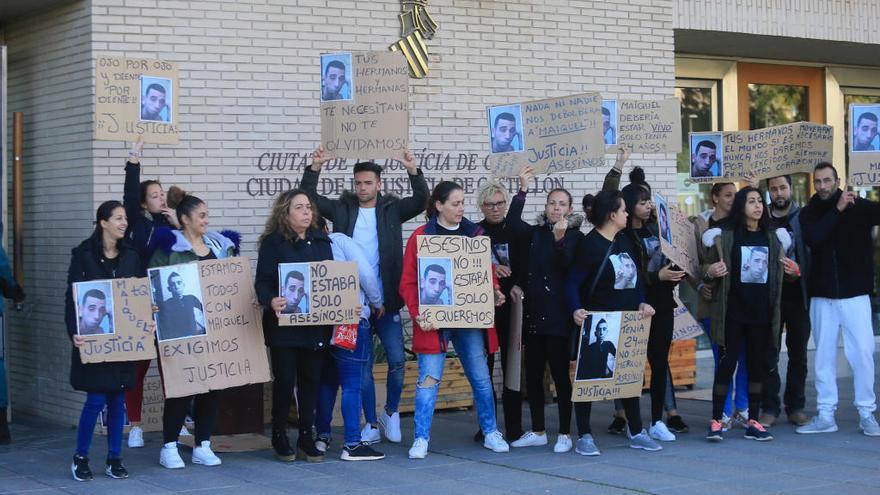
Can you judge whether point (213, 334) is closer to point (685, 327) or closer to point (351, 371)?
point (351, 371)

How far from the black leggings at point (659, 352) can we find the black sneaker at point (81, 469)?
13.3 ft

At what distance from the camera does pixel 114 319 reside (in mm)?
7785

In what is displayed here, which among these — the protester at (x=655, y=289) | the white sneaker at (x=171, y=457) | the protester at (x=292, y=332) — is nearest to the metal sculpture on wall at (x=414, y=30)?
the protester at (x=655, y=289)

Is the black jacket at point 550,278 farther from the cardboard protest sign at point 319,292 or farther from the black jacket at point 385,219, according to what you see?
the cardboard protest sign at point 319,292

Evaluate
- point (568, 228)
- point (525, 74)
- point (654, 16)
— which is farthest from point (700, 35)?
point (568, 228)

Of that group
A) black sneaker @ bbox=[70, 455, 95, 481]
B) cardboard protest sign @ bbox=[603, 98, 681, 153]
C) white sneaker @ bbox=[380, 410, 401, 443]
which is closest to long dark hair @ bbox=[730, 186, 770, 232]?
cardboard protest sign @ bbox=[603, 98, 681, 153]

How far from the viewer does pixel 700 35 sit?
13211mm

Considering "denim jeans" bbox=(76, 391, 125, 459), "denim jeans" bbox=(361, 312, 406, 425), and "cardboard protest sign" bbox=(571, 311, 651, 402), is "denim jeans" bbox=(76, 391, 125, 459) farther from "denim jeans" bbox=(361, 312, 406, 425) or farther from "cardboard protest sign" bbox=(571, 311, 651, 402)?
"cardboard protest sign" bbox=(571, 311, 651, 402)

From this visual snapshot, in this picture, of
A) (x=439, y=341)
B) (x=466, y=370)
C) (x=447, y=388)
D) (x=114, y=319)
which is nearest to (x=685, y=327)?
(x=447, y=388)

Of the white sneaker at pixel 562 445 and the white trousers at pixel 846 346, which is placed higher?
the white trousers at pixel 846 346

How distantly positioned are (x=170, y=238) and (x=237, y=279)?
532mm

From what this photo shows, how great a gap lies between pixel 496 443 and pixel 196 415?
213cm

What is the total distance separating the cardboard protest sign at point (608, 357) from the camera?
27.8 feet

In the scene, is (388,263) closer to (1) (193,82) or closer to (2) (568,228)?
(2) (568,228)
